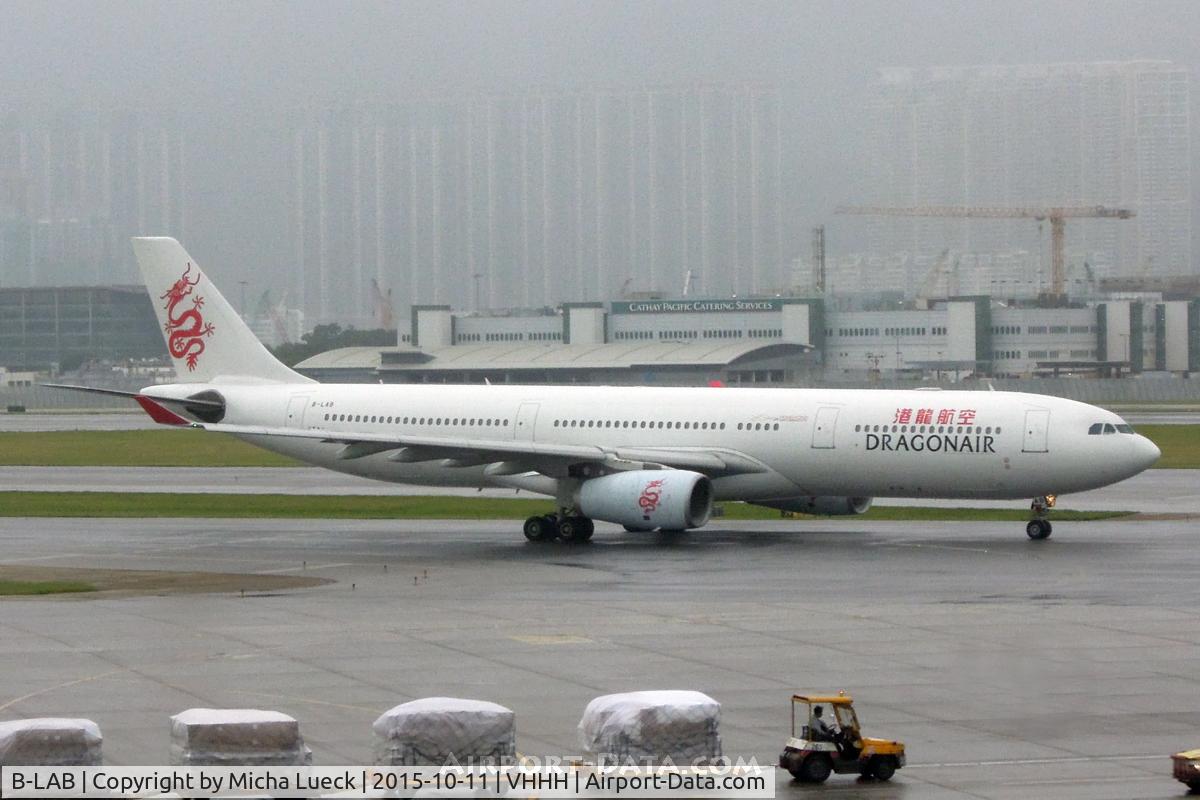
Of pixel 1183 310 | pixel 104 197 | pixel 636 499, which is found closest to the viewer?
pixel 636 499

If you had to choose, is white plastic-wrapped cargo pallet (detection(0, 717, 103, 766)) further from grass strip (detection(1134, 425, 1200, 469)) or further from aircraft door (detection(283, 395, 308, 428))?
grass strip (detection(1134, 425, 1200, 469))

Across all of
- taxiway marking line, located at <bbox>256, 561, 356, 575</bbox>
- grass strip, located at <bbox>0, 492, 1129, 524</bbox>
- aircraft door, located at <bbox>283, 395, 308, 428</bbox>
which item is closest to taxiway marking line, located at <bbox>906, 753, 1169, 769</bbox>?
taxiway marking line, located at <bbox>256, 561, 356, 575</bbox>

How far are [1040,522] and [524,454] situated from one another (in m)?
12.3

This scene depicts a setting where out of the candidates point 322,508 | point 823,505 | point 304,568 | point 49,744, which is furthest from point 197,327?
point 49,744

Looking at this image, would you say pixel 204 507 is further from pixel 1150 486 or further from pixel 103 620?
pixel 1150 486

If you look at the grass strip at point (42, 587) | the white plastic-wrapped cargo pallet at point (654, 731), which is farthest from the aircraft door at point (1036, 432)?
the white plastic-wrapped cargo pallet at point (654, 731)

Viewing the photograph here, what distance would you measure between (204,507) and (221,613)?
24.7 meters

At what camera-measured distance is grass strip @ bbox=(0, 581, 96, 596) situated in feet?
103

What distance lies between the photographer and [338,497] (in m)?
56.8

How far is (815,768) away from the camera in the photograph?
53.8 ft

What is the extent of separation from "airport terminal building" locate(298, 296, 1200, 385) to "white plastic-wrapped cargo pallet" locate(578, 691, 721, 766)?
13793 cm

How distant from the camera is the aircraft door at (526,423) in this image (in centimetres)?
4588

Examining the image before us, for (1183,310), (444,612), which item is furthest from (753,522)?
(1183,310)

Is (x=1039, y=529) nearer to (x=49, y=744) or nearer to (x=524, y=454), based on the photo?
(x=524, y=454)
